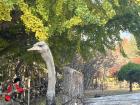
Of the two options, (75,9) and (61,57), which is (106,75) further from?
(75,9)

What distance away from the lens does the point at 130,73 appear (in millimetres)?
27719

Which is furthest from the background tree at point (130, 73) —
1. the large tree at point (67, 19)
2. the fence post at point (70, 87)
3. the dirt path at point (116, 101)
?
the fence post at point (70, 87)

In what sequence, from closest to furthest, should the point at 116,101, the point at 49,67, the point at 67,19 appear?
1. the point at 49,67
2. the point at 67,19
3. the point at 116,101

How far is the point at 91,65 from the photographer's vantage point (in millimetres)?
28484

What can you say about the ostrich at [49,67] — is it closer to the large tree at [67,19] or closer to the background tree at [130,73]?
the large tree at [67,19]

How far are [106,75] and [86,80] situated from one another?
5.43 meters

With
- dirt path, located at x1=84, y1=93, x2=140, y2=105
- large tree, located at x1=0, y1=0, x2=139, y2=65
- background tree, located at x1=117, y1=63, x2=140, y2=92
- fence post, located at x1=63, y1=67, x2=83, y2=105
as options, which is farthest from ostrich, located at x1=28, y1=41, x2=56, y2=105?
background tree, located at x1=117, y1=63, x2=140, y2=92

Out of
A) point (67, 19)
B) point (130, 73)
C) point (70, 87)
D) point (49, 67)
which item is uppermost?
point (130, 73)

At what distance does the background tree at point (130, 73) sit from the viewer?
27.3 meters

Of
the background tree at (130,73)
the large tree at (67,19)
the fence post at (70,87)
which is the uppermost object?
the background tree at (130,73)

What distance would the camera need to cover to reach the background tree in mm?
27297

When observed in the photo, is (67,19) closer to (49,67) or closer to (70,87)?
(49,67)

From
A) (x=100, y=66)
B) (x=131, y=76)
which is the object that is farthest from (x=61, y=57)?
(x=100, y=66)

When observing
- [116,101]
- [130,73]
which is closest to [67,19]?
[116,101]
